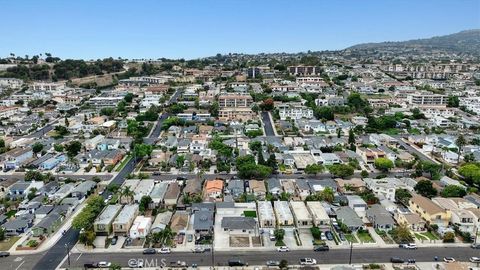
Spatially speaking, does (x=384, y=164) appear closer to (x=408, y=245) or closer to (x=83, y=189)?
(x=408, y=245)

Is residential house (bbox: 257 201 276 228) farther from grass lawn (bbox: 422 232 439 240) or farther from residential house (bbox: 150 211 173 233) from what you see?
grass lawn (bbox: 422 232 439 240)

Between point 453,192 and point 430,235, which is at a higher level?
point 453,192

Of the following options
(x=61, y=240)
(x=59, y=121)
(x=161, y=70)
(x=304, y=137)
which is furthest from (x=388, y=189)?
(x=161, y=70)

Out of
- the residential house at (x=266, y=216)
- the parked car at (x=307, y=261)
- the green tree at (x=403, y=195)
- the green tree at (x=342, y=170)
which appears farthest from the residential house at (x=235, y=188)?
the green tree at (x=403, y=195)

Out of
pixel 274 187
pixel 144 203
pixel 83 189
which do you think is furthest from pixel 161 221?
pixel 274 187

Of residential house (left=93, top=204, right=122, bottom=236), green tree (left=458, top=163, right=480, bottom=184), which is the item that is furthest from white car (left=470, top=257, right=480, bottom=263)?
residential house (left=93, top=204, right=122, bottom=236)

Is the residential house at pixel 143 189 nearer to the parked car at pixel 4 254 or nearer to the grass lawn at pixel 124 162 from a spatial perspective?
the grass lawn at pixel 124 162

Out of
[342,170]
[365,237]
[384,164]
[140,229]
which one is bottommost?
[365,237]
